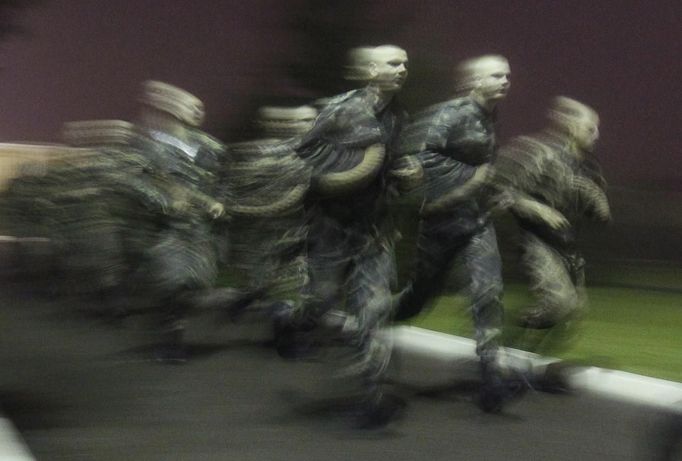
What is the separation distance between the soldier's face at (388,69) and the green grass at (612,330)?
1411mm

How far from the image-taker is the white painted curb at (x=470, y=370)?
8.48 metres

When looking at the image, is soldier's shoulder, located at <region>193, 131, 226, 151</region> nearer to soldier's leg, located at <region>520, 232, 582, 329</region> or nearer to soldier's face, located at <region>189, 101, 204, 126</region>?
soldier's face, located at <region>189, 101, 204, 126</region>

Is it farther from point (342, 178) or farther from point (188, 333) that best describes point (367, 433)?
point (188, 333)

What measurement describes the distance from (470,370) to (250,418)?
6.41 feet

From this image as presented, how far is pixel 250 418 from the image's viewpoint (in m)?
7.86

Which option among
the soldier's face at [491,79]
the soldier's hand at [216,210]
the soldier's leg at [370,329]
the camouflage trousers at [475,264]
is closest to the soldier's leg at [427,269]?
the camouflage trousers at [475,264]

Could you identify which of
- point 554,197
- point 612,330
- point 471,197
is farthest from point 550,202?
point 612,330

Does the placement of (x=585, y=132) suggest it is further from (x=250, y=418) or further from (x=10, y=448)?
(x=10, y=448)

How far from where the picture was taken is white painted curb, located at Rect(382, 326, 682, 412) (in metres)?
8.48

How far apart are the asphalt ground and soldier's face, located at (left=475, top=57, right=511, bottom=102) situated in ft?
5.83

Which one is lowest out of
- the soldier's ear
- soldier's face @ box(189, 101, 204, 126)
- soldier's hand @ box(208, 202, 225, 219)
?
soldier's hand @ box(208, 202, 225, 219)

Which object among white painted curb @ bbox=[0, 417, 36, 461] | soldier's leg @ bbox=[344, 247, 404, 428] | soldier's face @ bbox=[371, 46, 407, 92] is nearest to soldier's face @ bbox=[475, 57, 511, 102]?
soldier's face @ bbox=[371, 46, 407, 92]

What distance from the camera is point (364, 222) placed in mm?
7496

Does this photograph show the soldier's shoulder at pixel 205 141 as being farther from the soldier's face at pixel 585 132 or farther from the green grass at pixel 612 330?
the soldier's face at pixel 585 132
